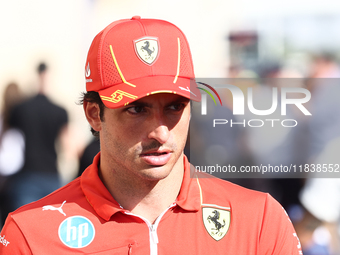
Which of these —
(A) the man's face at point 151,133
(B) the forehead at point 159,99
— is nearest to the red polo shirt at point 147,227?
(A) the man's face at point 151,133

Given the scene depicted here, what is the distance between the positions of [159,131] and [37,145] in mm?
1502

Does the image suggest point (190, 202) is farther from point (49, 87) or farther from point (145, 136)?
point (49, 87)

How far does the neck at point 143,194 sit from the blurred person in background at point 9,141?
1317 millimetres

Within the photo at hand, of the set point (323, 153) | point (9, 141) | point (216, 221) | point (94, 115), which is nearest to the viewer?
point (216, 221)

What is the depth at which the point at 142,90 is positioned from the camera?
4.15 ft

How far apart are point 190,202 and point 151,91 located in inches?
17.1

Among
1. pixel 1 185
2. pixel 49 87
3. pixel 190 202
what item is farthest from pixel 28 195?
pixel 190 202

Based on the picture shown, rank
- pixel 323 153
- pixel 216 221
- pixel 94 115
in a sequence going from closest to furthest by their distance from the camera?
pixel 216 221 < pixel 94 115 < pixel 323 153

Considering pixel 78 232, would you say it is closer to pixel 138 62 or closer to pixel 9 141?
pixel 138 62

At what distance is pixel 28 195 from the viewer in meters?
2.54

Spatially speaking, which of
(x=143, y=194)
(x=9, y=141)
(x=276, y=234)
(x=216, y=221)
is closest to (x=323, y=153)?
(x=276, y=234)

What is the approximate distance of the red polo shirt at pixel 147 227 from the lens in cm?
133

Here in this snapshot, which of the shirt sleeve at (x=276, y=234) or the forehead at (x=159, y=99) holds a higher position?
the forehead at (x=159, y=99)

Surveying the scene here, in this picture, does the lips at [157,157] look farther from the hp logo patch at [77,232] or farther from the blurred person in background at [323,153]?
the blurred person in background at [323,153]
